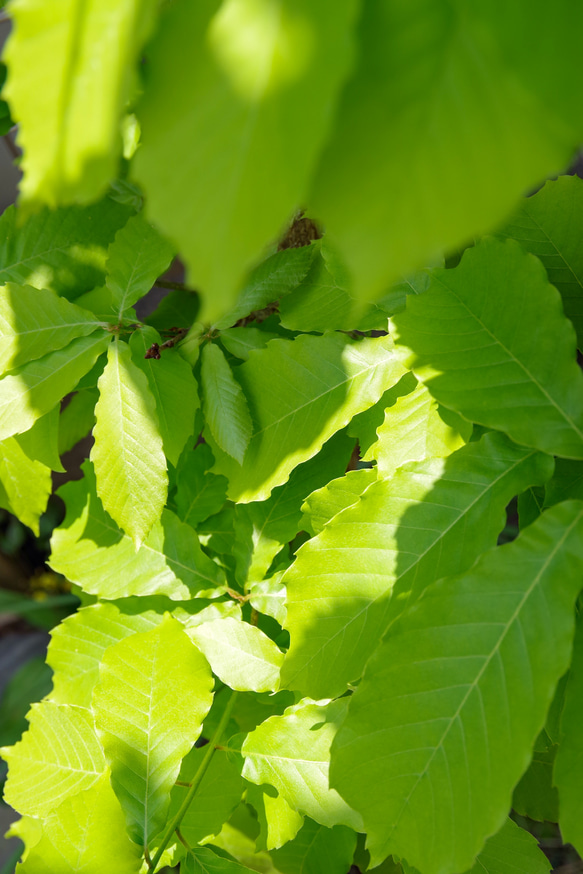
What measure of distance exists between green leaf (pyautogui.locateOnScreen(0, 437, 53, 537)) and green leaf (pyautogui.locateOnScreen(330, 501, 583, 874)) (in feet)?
1.64

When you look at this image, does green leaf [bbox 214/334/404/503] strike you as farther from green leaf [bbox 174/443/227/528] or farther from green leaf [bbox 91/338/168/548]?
green leaf [bbox 174/443/227/528]

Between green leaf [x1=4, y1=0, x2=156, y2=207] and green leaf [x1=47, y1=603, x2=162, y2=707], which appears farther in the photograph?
green leaf [x1=47, y1=603, x2=162, y2=707]

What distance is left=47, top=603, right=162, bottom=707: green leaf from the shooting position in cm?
78

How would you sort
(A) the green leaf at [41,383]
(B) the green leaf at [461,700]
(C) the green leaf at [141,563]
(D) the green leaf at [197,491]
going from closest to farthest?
(B) the green leaf at [461,700] < (A) the green leaf at [41,383] < (C) the green leaf at [141,563] < (D) the green leaf at [197,491]

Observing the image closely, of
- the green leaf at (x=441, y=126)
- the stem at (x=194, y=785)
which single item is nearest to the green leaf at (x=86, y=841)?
the stem at (x=194, y=785)

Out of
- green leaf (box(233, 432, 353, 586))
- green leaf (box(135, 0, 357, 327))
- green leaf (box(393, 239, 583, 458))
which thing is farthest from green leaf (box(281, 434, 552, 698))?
green leaf (box(135, 0, 357, 327))

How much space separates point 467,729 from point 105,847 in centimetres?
37

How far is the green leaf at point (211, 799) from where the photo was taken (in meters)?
0.67

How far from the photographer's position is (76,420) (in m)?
0.94

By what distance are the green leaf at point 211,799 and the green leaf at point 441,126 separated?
66 centimetres

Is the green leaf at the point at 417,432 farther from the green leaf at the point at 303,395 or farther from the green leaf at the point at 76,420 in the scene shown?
the green leaf at the point at 76,420

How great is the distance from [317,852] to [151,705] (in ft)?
1.01

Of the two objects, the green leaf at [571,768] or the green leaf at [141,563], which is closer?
the green leaf at [571,768]

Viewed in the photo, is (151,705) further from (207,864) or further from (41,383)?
(41,383)
